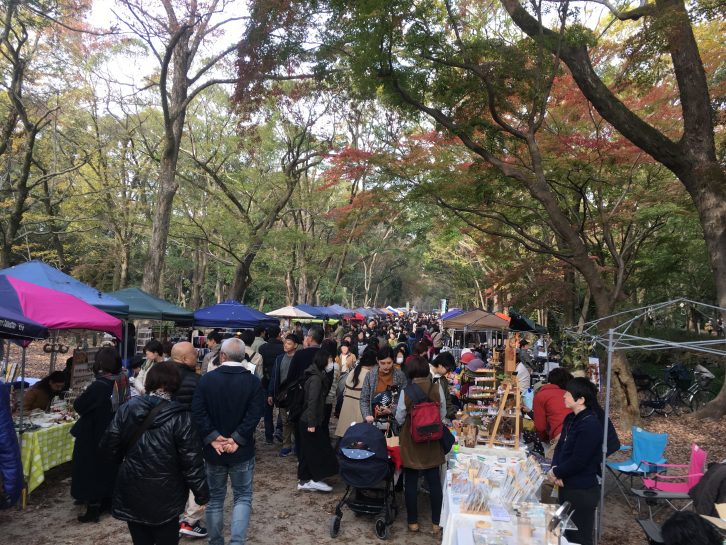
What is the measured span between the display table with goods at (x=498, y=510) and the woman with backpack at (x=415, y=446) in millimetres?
449

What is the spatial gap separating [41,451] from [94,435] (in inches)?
29.2

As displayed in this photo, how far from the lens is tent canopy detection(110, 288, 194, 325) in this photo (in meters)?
8.52

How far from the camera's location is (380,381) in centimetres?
534

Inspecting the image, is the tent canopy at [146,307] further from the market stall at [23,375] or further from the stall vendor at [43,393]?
the market stall at [23,375]

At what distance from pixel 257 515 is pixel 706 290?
21.2 m

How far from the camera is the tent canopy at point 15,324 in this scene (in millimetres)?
4172

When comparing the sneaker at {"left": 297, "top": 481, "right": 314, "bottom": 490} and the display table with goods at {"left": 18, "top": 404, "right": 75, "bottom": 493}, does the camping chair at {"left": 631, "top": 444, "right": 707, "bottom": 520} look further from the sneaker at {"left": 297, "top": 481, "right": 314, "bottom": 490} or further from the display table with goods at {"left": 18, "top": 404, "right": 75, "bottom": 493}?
the display table with goods at {"left": 18, "top": 404, "right": 75, "bottom": 493}

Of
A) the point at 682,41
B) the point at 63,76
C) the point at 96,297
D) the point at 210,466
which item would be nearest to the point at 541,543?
the point at 210,466

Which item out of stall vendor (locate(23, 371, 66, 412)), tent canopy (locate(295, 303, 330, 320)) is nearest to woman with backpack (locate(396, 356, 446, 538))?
stall vendor (locate(23, 371, 66, 412))

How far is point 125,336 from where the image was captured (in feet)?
29.8

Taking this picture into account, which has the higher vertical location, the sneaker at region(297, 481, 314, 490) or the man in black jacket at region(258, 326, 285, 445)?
the man in black jacket at region(258, 326, 285, 445)

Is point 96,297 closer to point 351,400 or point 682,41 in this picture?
point 351,400

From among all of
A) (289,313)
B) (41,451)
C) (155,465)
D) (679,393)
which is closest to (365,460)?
(155,465)

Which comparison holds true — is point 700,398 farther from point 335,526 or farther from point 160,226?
point 160,226
